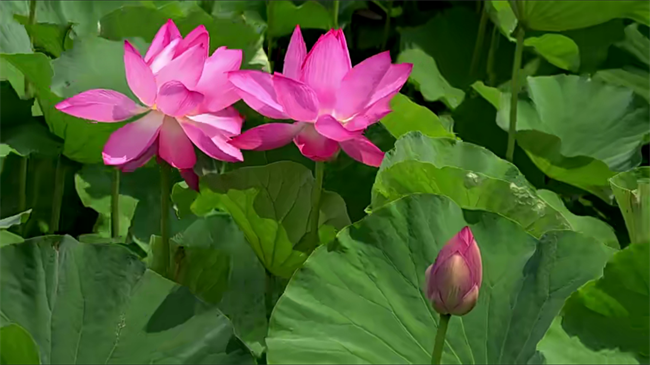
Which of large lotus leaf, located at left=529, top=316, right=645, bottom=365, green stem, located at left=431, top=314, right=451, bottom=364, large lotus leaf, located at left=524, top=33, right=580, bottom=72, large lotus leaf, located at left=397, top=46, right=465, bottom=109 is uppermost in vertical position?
green stem, located at left=431, top=314, right=451, bottom=364

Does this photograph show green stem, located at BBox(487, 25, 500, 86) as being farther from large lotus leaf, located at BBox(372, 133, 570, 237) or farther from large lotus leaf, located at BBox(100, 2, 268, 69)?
large lotus leaf, located at BBox(372, 133, 570, 237)

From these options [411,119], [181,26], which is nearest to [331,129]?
[411,119]

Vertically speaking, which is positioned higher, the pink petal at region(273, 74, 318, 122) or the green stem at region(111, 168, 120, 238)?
the pink petal at region(273, 74, 318, 122)

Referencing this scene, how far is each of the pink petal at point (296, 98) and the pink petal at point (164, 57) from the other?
0.34 feet

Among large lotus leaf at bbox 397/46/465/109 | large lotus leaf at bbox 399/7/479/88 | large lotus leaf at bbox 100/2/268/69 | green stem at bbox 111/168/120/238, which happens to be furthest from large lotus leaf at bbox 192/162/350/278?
large lotus leaf at bbox 399/7/479/88

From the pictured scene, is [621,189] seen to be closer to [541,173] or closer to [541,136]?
[541,136]

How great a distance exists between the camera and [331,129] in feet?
2.04

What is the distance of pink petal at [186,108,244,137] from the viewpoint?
0.65 metres

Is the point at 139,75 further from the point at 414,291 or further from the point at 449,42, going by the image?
the point at 449,42

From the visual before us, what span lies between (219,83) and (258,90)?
4 centimetres

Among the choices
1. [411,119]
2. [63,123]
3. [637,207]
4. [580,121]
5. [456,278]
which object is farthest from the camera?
[580,121]

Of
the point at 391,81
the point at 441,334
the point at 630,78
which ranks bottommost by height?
the point at 630,78

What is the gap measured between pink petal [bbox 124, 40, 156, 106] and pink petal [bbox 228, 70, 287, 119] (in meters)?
0.07

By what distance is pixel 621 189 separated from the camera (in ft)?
2.36
